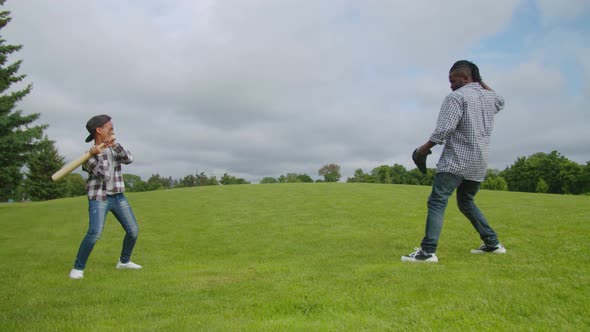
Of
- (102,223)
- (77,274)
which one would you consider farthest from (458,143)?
(77,274)

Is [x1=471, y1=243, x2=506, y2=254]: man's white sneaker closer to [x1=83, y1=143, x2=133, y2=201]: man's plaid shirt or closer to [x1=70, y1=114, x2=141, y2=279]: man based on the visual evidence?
[x1=70, y1=114, x2=141, y2=279]: man

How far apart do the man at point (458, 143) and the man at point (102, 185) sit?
14.9ft

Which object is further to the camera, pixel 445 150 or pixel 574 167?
pixel 574 167

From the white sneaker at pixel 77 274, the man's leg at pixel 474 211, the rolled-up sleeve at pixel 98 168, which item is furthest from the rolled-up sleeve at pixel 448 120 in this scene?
the white sneaker at pixel 77 274

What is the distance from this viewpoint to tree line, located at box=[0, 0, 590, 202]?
2600 centimetres

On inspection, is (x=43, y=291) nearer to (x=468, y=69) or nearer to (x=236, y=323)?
(x=236, y=323)

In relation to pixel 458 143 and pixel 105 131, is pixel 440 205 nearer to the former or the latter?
pixel 458 143

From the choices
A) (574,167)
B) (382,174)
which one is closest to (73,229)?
(574,167)

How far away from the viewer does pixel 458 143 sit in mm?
5566

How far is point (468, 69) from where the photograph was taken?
19.0ft

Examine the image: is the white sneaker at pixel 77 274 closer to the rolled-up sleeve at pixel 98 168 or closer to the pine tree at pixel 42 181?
the rolled-up sleeve at pixel 98 168

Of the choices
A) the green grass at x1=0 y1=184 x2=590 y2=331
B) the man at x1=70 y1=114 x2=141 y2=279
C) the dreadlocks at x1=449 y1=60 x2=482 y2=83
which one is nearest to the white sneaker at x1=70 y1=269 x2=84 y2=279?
the man at x1=70 y1=114 x2=141 y2=279

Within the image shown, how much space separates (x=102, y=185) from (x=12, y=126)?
25283 millimetres

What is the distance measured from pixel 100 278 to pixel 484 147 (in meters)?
5.91
